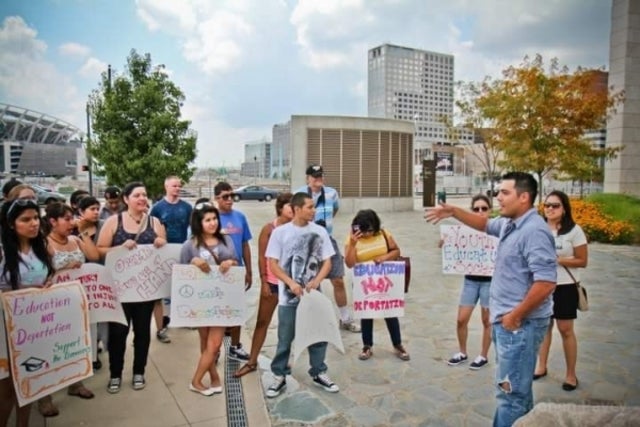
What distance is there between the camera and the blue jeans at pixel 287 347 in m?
4.25

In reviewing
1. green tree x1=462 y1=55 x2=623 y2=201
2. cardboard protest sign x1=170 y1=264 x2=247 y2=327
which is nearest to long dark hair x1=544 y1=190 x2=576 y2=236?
cardboard protest sign x1=170 y1=264 x2=247 y2=327

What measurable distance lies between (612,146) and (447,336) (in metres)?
16.1

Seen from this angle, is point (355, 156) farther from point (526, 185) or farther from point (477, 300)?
point (526, 185)


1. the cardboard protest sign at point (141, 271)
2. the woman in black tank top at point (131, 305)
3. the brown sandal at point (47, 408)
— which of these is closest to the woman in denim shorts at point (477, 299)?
the cardboard protest sign at point (141, 271)

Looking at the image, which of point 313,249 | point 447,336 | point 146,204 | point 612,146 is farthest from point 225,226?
point 612,146

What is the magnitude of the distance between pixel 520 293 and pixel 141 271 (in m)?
3.29

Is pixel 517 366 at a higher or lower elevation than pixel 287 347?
higher

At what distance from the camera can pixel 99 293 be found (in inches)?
167

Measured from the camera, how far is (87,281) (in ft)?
13.7

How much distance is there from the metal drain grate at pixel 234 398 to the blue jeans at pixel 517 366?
2.05 m

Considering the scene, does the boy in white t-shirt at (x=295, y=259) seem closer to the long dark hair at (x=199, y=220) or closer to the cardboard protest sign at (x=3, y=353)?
the long dark hair at (x=199, y=220)

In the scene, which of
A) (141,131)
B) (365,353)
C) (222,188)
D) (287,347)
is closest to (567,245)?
(365,353)

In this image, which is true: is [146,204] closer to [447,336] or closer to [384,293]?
[384,293]

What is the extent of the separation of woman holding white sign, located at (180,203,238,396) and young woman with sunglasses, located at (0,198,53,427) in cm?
121
